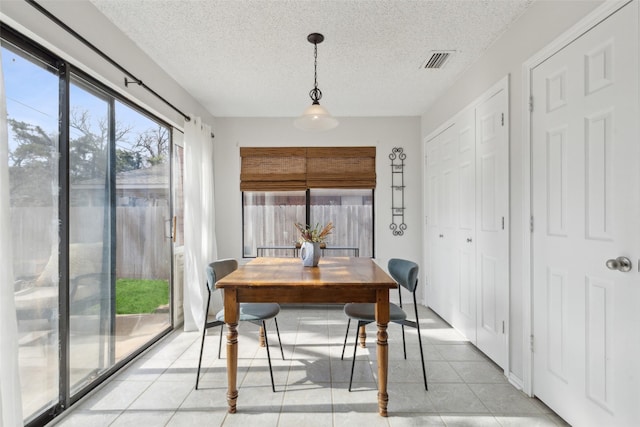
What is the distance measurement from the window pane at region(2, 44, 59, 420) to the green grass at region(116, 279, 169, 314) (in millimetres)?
700

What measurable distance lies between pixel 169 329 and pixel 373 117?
3.76m

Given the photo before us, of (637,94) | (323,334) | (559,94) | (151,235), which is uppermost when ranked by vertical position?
(559,94)

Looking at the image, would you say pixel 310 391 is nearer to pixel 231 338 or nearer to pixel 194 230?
pixel 231 338

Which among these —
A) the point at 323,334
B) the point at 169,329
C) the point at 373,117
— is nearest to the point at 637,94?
the point at 323,334

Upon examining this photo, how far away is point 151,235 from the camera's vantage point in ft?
10.6

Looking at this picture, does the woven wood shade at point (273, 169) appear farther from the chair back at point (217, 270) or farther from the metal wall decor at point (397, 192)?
the chair back at point (217, 270)

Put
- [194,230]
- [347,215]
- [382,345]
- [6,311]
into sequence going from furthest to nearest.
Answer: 1. [347,215]
2. [194,230]
3. [382,345]
4. [6,311]

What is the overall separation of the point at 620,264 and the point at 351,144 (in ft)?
11.8

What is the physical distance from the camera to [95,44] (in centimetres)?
229

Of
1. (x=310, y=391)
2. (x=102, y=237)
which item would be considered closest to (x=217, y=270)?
(x=102, y=237)

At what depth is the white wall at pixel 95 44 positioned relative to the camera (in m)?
1.74

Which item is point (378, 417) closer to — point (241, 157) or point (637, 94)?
point (637, 94)

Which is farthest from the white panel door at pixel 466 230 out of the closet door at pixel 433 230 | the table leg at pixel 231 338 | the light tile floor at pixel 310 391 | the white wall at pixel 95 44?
the white wall at pixel 95 44

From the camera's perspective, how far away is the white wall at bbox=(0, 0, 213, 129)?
174cm
